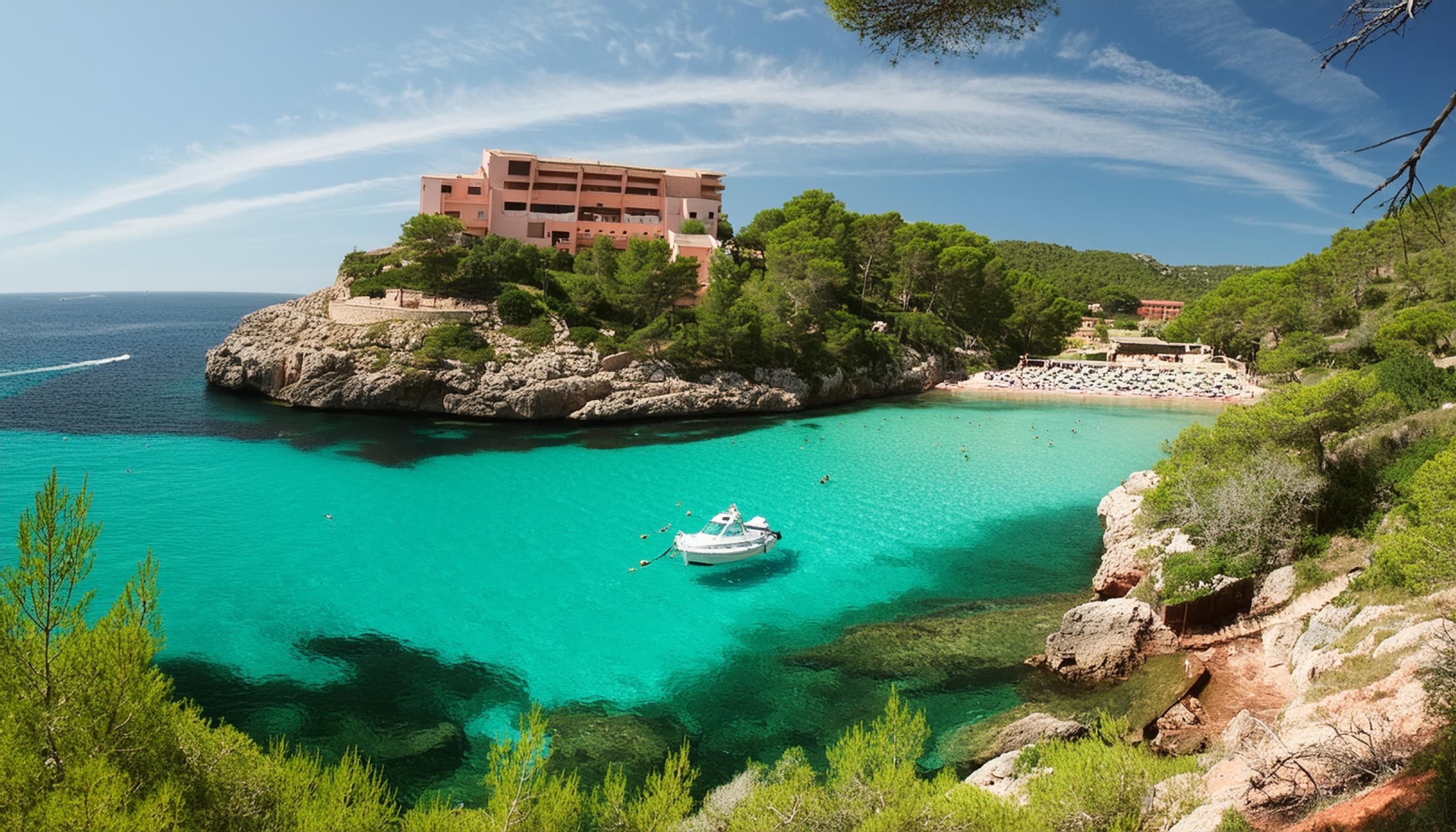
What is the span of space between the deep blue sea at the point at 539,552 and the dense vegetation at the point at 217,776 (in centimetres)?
403

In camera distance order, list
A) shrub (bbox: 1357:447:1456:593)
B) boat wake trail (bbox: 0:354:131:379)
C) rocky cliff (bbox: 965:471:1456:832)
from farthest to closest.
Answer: boat wake trail (bbox: 0:354:131:379), shrub (bbox: 1357:447:1456:593), rocky cliff (bbox: 965:471:1456:832)

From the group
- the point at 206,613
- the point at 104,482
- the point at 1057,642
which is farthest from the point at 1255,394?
the point at 104,482

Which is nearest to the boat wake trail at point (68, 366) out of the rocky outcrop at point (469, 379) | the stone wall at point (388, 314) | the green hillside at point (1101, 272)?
the rocky outcrop at point (469, 379)

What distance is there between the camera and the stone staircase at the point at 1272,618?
13008mm

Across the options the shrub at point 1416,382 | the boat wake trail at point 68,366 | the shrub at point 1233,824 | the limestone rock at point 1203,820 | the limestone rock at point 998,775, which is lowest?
the limestone rock at point 998,775

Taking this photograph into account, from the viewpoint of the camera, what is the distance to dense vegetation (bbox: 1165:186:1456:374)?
1309 inches

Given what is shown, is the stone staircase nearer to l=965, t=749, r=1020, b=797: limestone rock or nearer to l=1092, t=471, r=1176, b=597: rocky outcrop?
l=1092, t=471, r=1176, b=597: rocky outcrop

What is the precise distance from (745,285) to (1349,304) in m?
39.8

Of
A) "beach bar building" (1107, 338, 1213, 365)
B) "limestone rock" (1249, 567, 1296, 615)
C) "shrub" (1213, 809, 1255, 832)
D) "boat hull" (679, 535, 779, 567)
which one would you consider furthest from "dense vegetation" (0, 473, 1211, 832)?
"beach bar building" (1107, 338, 1213, 365)

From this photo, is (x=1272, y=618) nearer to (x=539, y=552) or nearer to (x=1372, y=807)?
(x=1372, y=807)

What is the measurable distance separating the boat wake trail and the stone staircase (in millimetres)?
63724

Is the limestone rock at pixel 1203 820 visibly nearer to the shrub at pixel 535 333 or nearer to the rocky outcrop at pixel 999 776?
the rocky outcrop at pixel 999 776

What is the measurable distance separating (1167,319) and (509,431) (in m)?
94.2

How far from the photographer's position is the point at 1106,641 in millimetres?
12977
